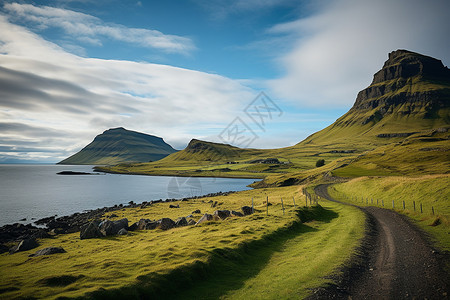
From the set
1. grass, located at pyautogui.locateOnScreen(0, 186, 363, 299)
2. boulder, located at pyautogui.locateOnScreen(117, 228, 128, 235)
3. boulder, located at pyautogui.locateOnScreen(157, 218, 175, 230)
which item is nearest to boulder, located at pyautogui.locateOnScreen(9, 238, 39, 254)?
grass, located at pyautogui.locateOnScreen(0, 186, 363, 299)

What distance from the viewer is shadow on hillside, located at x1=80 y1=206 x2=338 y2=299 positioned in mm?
16219

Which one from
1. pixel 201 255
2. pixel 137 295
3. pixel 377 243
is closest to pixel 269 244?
pixel 201 255

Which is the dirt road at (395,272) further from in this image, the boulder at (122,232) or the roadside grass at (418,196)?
the boulder at (122,232)

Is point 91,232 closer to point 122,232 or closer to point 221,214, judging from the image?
point 122,232

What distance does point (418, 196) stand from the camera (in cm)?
4928

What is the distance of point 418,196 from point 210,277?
164 ft

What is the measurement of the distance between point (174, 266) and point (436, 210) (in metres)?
45.3

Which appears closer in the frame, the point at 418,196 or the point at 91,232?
the point at 91,232

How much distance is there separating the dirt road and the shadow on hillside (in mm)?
6921

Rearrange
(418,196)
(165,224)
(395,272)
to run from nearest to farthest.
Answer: (395,272)
(165,224)
(418,196)

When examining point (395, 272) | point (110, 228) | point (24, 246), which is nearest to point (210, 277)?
point (395, 272)

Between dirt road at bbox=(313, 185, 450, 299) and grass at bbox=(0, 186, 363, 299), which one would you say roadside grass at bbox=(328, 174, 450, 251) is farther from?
grass at bbox=(0, 186, 363, 299)

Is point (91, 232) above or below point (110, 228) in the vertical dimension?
below

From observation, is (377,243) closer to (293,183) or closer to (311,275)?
(311,275)
